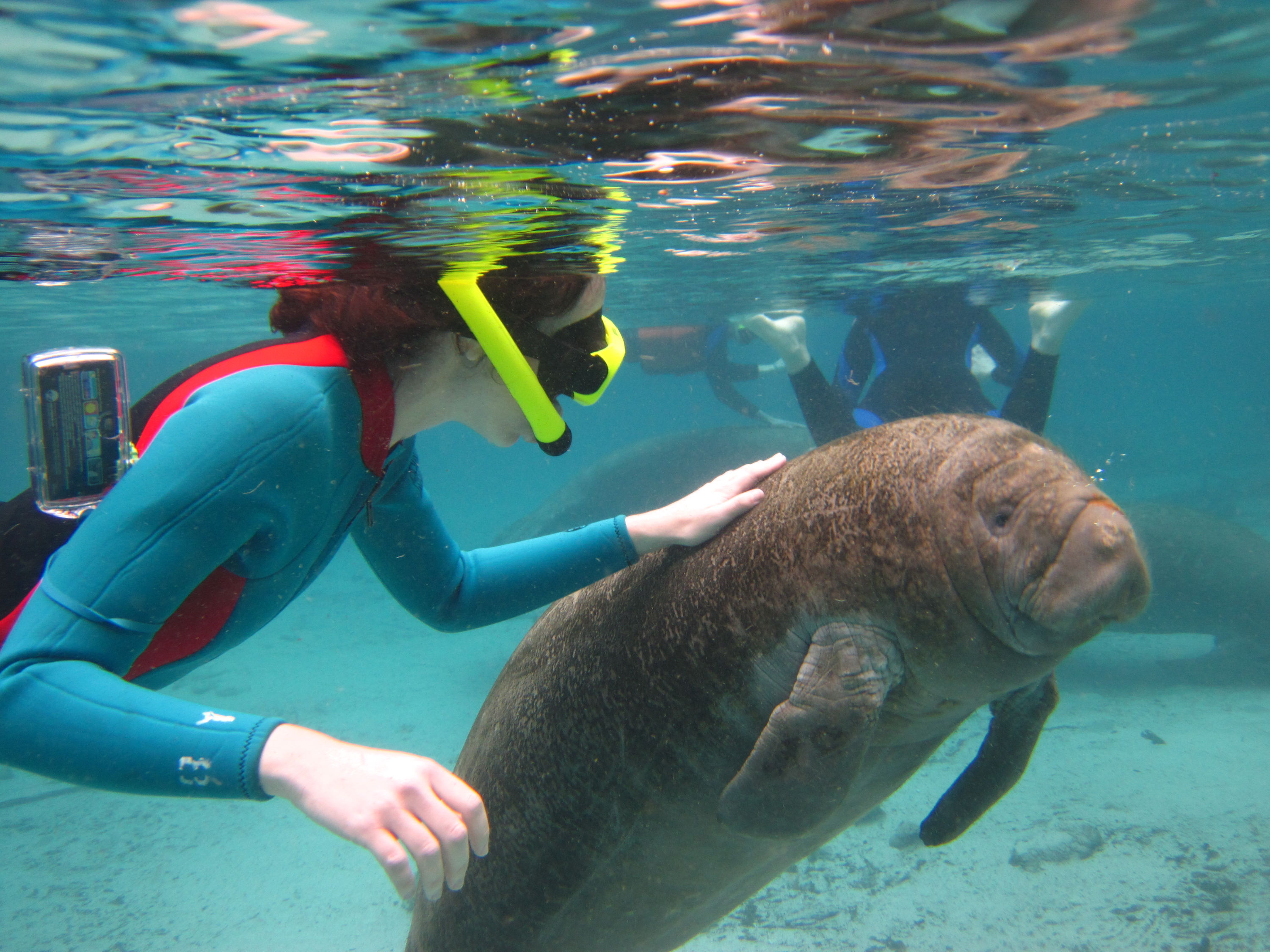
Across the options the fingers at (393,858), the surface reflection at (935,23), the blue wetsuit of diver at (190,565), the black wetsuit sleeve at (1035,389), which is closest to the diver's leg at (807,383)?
the black wetsuit sleeve at (1035,389)

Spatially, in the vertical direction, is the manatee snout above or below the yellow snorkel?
below

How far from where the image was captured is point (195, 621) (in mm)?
2092

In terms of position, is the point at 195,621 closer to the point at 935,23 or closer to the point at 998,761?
the point at 998,761

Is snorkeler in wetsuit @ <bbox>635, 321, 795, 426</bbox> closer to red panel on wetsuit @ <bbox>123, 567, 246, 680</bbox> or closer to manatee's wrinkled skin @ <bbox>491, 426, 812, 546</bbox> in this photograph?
manatee's wrinkled skin @ <bbox>491, 426, 812, 546</bbox>

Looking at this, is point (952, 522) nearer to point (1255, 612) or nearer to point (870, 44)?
point (870, 44)

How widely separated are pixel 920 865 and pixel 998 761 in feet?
13.1

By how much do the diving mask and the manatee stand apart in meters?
0.73

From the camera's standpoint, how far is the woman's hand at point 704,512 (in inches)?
106

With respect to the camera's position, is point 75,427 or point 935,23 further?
point 935,23

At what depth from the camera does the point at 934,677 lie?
7.25ft

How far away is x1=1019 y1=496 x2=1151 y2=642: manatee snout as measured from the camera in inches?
73.2

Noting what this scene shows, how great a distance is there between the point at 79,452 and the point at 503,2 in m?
2.01

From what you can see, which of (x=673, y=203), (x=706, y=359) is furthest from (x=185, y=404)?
(x=706, y=359)

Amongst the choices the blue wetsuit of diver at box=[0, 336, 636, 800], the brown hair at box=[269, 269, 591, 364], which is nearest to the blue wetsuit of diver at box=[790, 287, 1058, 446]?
the brown hair at box=[269, 269, 591, 364]
